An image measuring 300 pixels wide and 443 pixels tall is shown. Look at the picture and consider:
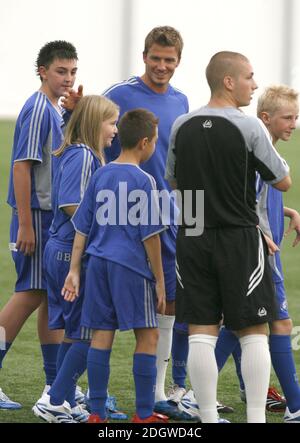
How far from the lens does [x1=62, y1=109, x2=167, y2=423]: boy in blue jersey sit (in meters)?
4.90

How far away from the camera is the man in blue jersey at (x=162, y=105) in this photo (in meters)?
5.53

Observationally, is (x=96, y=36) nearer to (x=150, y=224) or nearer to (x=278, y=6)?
(x=278, y=6)

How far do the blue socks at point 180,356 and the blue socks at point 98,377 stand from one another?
34.7 inches

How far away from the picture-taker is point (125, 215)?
193 inches

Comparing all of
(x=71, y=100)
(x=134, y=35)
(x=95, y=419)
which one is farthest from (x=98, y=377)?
(x=134, y=35)

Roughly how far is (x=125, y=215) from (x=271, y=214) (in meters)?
0.84

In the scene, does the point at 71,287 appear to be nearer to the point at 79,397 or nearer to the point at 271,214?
the point at 79,397

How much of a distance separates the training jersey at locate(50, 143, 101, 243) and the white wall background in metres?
24.8

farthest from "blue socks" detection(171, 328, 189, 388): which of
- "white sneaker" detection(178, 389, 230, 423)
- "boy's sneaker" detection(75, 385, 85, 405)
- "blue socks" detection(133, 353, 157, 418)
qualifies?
"blue socks" detection(133, 353, 157, 418)

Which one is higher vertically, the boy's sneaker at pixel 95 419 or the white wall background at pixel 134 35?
the white wall background at pixel 134 35

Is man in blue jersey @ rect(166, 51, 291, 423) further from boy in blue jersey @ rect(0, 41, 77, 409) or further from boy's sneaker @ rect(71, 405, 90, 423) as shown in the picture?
boy in blue jersey @ rect(0, 41, 77, 409)

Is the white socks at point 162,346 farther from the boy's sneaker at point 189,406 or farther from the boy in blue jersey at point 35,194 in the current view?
the boy in blue jersey at point 35,194

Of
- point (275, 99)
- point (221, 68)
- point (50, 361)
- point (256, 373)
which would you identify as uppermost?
point (221, 68)

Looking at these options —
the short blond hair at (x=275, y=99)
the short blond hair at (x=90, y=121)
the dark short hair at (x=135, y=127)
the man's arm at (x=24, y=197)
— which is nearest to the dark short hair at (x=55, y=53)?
the man's arm at (x=24, y=197)
